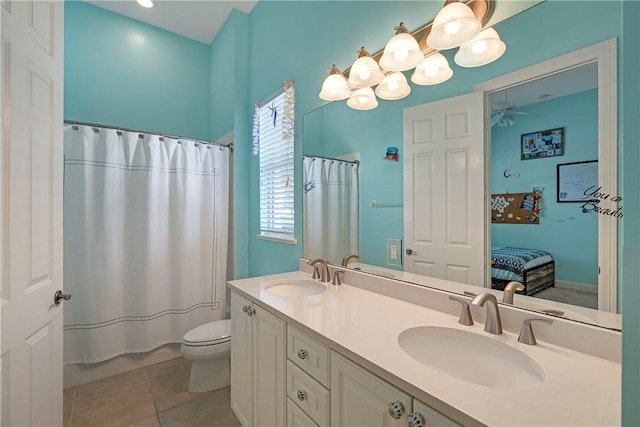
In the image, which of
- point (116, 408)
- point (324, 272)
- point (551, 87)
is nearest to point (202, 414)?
point (116, 408)

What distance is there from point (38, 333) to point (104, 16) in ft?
9.03

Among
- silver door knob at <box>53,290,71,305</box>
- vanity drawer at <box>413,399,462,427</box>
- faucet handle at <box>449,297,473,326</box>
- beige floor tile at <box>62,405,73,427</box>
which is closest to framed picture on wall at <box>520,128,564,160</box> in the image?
faucet handle at <box>449,297,473,326</box>

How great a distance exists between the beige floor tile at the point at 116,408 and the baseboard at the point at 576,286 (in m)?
2.25

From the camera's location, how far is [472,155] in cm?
109

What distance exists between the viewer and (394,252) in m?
1.36

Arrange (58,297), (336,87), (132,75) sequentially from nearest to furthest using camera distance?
(58,297), (336,87), (132,75)

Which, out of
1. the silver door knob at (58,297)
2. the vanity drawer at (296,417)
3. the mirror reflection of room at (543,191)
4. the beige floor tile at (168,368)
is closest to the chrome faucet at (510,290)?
the mirror reflection of room at (543,191)

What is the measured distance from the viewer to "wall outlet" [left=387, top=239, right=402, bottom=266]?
1.34 metres

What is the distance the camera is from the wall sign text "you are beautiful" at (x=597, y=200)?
77 centimetres

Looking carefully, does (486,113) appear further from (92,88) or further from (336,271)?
(92,88)

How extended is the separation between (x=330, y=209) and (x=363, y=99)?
659mm

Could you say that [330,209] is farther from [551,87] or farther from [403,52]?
[551,87]

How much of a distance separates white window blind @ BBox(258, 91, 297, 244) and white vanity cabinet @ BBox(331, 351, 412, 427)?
121cm

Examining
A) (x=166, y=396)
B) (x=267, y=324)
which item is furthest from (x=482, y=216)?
(x=166, y=396)
